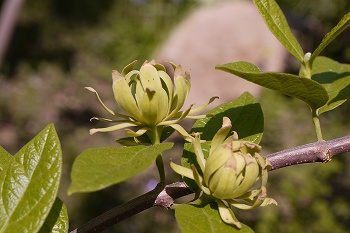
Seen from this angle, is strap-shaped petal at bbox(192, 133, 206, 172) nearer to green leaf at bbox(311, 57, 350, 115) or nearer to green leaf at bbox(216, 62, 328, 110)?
green leaf at bbox(216, 62, 328, 110)

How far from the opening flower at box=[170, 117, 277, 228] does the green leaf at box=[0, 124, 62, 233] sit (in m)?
0.13

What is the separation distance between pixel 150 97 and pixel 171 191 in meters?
0.11

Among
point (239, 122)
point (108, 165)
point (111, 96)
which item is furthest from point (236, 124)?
point (111, 96)

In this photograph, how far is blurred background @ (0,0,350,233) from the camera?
127 inches

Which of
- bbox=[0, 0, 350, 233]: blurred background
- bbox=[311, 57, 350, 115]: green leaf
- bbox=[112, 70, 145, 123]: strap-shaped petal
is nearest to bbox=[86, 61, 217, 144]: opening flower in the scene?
bbox=[112, 70, 145, 123]: strap-shaped petal

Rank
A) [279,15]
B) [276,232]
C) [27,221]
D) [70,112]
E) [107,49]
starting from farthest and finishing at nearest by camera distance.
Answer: [107,49] → [70,112] → [276,232] → [279,15] → [27,221]

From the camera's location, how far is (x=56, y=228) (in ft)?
2.03

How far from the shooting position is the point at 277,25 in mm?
764

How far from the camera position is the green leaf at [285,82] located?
0.62 m

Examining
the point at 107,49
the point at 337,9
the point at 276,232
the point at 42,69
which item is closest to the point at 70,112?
the point at 42,69

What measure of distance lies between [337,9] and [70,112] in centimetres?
243

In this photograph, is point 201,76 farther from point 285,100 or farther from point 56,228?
point 56,228

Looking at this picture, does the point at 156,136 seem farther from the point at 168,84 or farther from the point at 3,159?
the point at 3,159

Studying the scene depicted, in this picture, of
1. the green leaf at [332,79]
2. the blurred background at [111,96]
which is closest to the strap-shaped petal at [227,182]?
the green leaf at [332,79]
